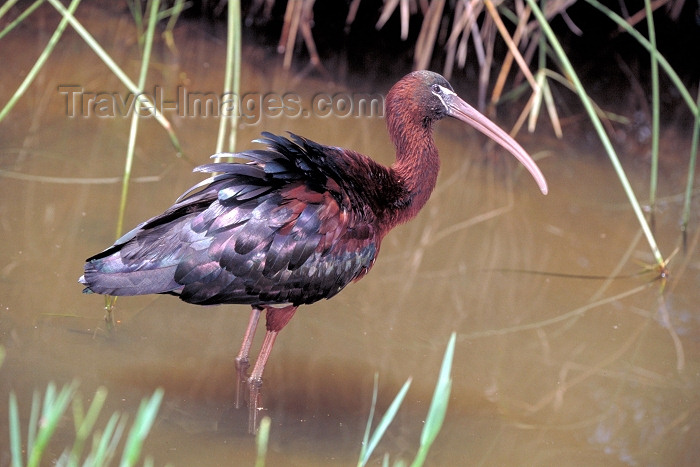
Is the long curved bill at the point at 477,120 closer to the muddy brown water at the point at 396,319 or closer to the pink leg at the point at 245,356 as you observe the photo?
the muddy brown water at the point at 396,319

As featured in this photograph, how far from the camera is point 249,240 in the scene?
12.9 feet

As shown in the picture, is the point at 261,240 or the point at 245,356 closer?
the point at 261,240

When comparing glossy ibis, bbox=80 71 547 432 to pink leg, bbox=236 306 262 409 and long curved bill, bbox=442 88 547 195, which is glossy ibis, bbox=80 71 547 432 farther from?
long curved bill, bbox=442 88 547 195

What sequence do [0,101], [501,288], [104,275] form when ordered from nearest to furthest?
1. [104,275]
2. [501,288]
3. [0,101]

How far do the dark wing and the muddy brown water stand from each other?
1.70 feet

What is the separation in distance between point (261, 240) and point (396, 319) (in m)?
1.24

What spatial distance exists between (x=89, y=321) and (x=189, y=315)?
0.52 m

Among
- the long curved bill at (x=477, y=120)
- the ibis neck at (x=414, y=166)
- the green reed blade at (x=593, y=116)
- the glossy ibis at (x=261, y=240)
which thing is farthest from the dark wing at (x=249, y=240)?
the green reed blade at (x=593, y=116)

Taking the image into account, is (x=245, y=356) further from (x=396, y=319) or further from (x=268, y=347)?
(x=396, y=319)

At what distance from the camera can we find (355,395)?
4.32 meters

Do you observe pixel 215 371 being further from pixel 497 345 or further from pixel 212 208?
pixel 497 345

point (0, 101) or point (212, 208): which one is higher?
point (0, 101)

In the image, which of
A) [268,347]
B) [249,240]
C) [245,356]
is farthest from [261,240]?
[245,356]

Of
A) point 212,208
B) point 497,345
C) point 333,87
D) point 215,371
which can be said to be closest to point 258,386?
point 215,371
